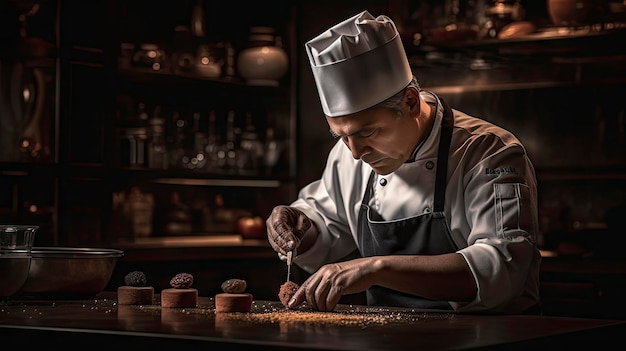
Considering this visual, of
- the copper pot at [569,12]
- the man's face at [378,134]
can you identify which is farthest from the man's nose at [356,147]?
the copper pot at [569,12]

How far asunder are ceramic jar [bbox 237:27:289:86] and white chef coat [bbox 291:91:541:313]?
2470 millimetres

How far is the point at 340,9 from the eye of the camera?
5.72 meters

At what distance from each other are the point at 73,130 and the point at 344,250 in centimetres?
194

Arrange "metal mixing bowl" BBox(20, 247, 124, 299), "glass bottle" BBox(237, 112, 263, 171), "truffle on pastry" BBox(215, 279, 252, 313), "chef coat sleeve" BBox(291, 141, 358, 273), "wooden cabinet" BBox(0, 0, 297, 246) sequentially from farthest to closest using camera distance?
1. "glass bottle" BBox(237, 112, 263, 171)
2. "wooden cabinet" BBox(0, 0, 297, 246)
3. "chef coat sleeve" BBox(291, 141, 358, 273)
4. "metal mixing bowl" BBox(20, 247, 124, 299)
5. "truffle on pastry" BBox(215, 279, 252, 313)

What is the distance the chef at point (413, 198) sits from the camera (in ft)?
8.57

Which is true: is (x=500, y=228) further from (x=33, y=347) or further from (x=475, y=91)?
(x=475, y=91)

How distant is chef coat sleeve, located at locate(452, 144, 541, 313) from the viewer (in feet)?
8.66

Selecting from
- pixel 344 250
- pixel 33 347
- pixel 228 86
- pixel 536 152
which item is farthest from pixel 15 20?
pixel 33 347

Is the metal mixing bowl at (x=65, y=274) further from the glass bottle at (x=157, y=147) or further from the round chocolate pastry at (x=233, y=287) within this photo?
the glass bottle at (x=157, y=147)

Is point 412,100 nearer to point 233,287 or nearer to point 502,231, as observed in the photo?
point 502,231

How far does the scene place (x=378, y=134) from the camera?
2.83 m

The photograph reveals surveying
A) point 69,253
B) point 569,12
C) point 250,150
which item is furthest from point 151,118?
point 69,253

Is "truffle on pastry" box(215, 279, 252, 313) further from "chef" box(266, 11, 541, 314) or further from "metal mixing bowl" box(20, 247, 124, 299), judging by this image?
"metal mixing bowl" box(20, 247, 124, 299)

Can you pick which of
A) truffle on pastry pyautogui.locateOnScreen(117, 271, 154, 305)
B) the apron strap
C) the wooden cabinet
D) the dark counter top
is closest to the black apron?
the apron strap
